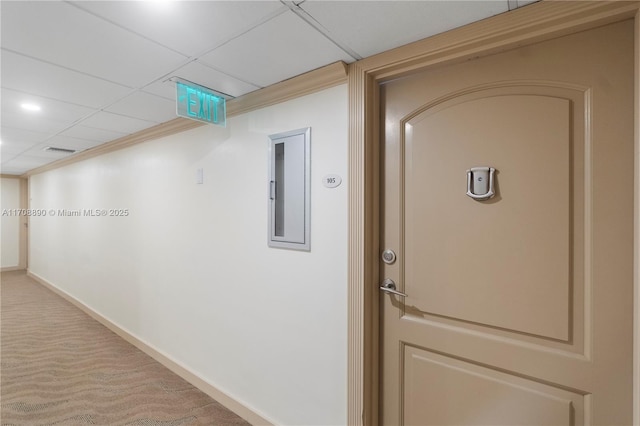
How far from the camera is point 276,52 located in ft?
5.35

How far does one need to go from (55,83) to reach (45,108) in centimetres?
→ 69

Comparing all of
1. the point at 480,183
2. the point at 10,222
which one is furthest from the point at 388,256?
the point at 10,222

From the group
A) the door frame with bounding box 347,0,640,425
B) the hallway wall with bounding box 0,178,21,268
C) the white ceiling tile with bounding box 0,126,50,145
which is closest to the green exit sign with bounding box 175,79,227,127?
the door frame with bounding box 347,0,640,425

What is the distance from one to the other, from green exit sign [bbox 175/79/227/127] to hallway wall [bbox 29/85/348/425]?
6.5 inches

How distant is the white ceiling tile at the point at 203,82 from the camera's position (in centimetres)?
183

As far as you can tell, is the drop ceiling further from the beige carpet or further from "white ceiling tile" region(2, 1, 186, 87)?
the beige carpet

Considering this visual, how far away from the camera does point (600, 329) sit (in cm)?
123

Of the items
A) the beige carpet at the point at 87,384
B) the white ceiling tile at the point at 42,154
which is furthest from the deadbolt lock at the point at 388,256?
the white ceiling tile at the point at 42,154

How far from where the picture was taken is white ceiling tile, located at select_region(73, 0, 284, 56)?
4.07ft

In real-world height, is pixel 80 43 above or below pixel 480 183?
above

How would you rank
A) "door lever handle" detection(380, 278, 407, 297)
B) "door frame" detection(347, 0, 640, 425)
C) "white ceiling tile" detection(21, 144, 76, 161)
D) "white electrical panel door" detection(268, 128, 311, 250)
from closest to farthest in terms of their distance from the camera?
1. "door frame" detection(347, 0, 640, 425)
2. "door lever handle" detection(380, 278, 407, 297)
3. "white electrical panel door" detection(268, 128, 311, 250)
4. "white ceiling tile" detection(21, 144, 76, 161)

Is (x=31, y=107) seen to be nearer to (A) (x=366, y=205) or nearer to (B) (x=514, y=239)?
(A) (x=366, y=205)

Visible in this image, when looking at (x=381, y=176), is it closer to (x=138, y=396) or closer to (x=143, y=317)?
(x=138, y=396)

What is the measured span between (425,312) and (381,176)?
0.77 m
